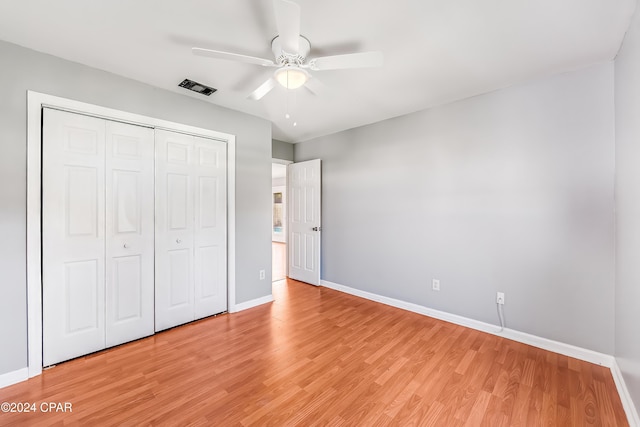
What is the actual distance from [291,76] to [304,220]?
2772 millimetres

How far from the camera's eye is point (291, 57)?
1.73 metres

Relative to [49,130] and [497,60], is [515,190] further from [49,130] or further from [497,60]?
[49,130]

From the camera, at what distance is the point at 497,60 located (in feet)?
6.82

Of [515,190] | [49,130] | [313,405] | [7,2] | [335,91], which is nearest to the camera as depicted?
[7,2]

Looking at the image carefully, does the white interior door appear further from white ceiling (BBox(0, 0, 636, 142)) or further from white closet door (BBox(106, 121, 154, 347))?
white closet door (BBox(106, 121, 154, 347))

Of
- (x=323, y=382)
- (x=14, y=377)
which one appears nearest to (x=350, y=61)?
(x=323, y=382)

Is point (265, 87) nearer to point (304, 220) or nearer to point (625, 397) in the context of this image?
point (304, 220)

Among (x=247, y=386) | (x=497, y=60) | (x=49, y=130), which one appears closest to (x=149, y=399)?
(x=247, y=386)

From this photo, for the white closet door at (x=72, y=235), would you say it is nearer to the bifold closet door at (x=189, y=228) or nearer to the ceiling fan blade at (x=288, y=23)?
the bifold closet door at (x=189, y=228)

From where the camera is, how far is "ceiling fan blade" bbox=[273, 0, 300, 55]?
1.25 m

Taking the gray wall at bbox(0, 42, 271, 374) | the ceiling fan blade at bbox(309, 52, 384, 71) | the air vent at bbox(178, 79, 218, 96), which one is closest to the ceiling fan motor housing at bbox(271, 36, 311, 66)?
the ceiling fan blade at bbox(309, 52, 384, 71)

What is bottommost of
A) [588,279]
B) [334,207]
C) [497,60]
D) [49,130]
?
[588,279]

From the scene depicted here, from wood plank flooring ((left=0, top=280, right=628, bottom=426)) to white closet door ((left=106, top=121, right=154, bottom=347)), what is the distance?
0.25 m

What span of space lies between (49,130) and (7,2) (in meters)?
0.84
